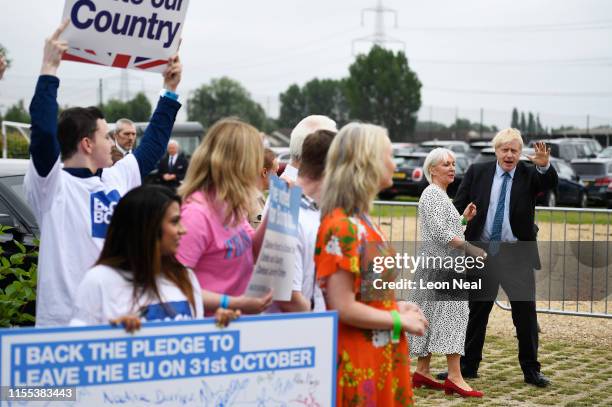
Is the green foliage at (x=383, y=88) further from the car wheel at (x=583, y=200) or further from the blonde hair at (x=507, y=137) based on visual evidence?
the blonde hair at (x=507, y=137)

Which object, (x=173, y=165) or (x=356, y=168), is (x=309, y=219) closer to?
(x=356, y=168)

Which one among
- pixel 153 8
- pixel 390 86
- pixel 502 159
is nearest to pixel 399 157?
pixel 502 159

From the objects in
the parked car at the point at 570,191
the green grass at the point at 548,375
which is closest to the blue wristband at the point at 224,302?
the green grass at the point at 548,375

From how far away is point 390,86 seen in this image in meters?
82.8

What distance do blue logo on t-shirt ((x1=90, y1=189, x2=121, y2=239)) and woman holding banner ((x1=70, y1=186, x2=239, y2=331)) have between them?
0.66 m

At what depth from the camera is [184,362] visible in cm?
325

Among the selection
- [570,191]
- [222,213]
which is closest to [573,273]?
[222,213]

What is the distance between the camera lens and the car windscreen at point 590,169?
28.1m

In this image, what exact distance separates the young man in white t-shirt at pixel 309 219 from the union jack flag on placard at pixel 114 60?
0.85 m

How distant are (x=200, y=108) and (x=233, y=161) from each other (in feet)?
297

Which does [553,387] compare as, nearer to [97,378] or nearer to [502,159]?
[502,159]

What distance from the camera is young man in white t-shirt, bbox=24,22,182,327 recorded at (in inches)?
150

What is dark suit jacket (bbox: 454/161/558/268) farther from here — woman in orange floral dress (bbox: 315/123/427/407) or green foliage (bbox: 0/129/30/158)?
green foliage (bbox: 0/129/30/158)
